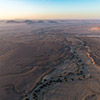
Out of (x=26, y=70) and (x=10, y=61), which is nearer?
(x=26, y=70)

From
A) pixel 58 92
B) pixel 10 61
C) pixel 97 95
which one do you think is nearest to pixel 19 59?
pixel 10 61

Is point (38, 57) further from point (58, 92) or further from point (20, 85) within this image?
point (58, 92)

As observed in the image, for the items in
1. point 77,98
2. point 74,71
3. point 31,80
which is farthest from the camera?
point 74,71

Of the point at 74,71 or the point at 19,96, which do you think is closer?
the point at 19,96

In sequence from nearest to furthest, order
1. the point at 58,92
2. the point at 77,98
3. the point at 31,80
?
the point at 77,98 → the point at 58,92 → the point at 31,80

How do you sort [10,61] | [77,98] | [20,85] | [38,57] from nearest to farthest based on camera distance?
[77,98], [20,85], [10,61], [38,57]

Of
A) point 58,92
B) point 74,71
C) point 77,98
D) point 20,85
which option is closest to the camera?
point 77,98

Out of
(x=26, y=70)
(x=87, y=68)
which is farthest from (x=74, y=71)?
(x=26, y=70)

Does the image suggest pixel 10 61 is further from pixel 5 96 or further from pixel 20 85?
pixel 5 96
